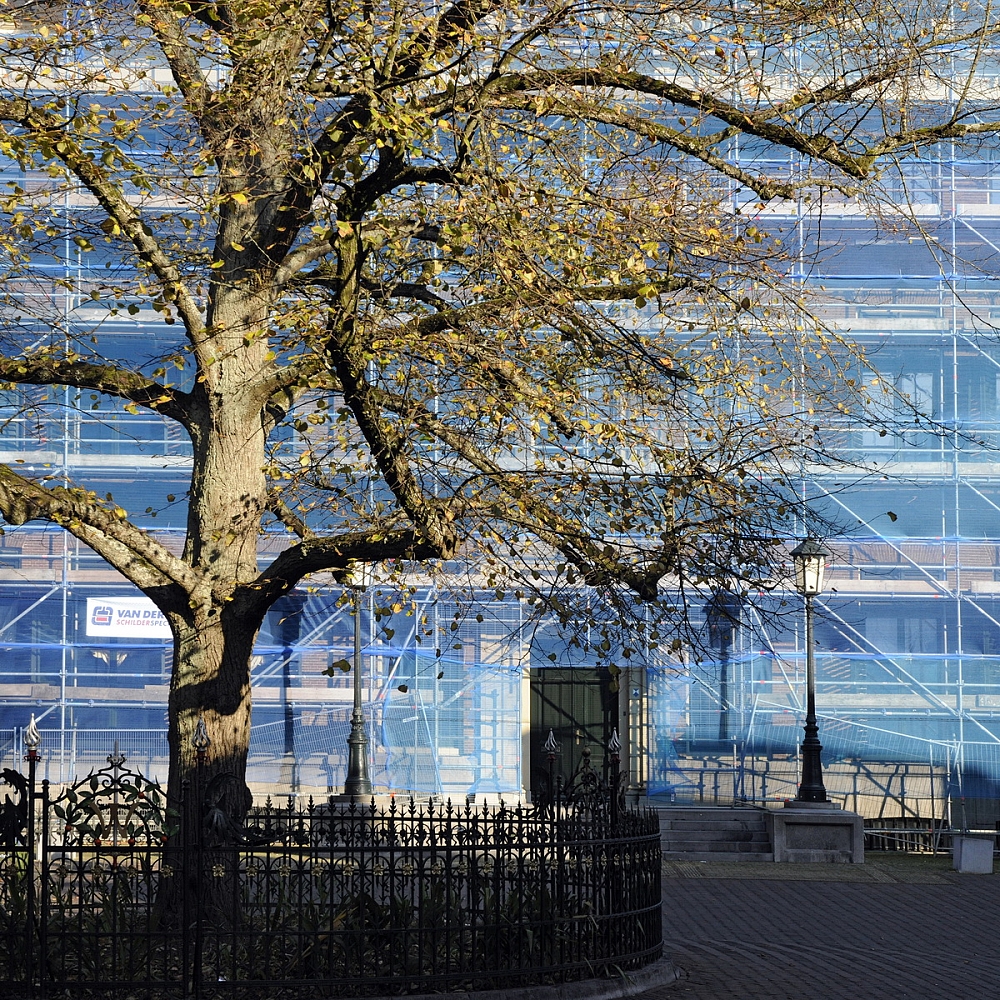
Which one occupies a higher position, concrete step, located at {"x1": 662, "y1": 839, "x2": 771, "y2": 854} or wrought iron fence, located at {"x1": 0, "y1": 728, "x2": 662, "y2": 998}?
wrought iron fence, located at {"x1": 0, "y1": 728, "x2": 662, "y2": 998}

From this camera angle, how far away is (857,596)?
73.4ft

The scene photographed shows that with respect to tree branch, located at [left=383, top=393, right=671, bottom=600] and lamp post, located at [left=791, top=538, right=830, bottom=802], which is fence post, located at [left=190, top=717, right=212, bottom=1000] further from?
lamp post, located at [left=791, top=538, right=830, bottom=802]

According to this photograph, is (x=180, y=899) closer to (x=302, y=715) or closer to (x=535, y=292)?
(x=535, y=292)

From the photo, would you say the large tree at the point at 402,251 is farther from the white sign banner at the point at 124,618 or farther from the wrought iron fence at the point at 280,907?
the white sign banner at the point at 124,618

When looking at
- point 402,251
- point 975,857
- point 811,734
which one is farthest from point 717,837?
point 402,251

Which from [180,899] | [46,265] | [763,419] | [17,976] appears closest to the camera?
[17,976]

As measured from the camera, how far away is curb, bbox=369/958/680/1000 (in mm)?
8477

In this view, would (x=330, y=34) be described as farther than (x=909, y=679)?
No

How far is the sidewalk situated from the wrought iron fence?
86 cm

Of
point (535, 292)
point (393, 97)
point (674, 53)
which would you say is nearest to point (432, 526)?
point (535, 292)

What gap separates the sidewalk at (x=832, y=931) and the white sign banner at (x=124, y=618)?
345 inches

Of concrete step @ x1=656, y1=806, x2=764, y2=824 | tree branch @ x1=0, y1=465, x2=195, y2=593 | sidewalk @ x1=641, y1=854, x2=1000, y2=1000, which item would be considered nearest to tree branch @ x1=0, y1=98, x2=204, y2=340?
tree branch @ x1=0, y1=465, x2=195, y2=593

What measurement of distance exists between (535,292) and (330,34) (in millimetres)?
1988

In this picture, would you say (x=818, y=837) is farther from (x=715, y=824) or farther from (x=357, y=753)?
(x=357, y=753)
